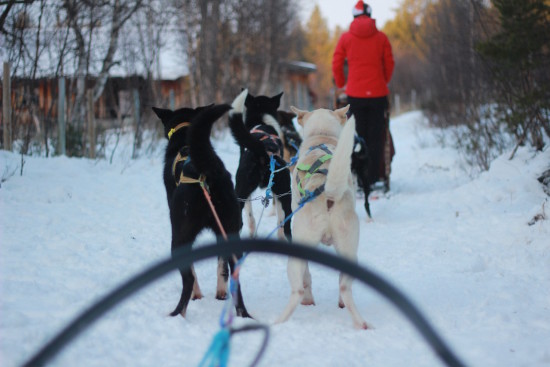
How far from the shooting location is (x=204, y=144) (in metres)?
2.84

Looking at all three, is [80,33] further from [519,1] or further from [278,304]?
[278,304]

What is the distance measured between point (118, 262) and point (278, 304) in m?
1.49

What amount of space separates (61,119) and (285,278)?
21.2ft

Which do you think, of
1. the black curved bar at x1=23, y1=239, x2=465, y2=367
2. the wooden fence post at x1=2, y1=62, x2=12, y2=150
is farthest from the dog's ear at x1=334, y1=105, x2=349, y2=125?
the wooden fence post at x1=2, y1=62, x2=12, y2=150

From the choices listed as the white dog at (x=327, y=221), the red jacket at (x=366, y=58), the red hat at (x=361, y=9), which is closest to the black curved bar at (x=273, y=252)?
the white dog at (x=327, y=221)

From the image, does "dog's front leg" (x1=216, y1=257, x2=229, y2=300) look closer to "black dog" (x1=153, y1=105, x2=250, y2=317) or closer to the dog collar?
"black dog" (x1=153, y1=105, x2=250, y2=317)

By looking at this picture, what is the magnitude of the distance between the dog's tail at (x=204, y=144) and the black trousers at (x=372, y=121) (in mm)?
4686

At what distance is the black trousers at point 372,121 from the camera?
7559mm

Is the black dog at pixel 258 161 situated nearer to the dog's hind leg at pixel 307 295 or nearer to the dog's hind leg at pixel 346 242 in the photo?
the dog's hind leg at pixel 307 295

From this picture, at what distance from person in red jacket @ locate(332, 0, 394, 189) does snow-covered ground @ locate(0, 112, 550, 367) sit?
1231 millimetres

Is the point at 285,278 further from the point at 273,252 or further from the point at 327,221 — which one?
the point at 273,252

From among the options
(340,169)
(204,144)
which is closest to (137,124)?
(204,144)

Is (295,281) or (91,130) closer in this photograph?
(295,281)

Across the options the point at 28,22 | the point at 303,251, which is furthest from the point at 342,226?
the point at 28,22
